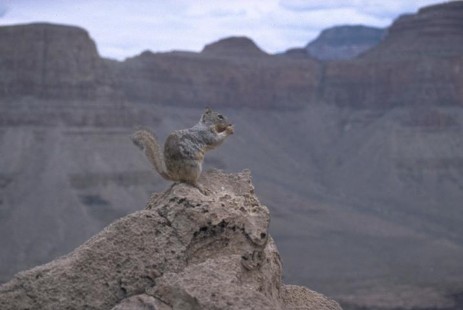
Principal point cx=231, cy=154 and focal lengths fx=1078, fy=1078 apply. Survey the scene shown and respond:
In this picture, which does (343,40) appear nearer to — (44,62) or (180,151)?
(44,62)

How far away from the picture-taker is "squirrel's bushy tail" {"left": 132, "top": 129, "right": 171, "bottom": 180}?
9.68m

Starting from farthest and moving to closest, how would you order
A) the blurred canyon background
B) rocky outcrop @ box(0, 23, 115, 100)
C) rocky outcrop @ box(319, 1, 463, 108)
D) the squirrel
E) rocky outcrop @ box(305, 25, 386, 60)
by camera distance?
rocky outcrop @ box(305, 25, 386, 60) < rocky outcrop @ box(319, 1, 463, 108) < rocky outcrop @ box(0, 23, 115, 100) < the blurred canyon background < the squirrel

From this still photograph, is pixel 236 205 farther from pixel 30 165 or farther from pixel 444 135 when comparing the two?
pixel 444 135

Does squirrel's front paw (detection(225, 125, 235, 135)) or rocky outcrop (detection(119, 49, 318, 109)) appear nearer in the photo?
squirrel's front paw (detection(225, 125, 235, 135))

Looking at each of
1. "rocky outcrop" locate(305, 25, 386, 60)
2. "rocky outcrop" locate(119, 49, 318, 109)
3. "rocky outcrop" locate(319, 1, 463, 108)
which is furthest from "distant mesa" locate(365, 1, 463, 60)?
"rocky outcrop" locate(305, 25, 386, 60)

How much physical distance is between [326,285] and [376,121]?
149 ft

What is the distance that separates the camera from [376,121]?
105 m

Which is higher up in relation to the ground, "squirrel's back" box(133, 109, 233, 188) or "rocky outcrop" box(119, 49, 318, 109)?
"squirrel's back" box(133, 109, 233, 188)

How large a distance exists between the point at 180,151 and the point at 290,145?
97.3 meters

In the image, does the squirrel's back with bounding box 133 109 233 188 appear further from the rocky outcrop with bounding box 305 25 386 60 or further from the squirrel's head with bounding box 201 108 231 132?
the rocky outcrop with bounding box 305 25 386 60

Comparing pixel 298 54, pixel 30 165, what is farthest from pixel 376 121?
pixel 30 165

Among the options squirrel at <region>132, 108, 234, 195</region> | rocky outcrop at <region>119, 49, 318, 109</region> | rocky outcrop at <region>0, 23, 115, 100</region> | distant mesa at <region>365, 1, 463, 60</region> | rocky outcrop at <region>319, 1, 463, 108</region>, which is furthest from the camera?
distant mesa at <region>365, 1, 463, 60</region>

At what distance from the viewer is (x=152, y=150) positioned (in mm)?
9711

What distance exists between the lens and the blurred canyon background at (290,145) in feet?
220
